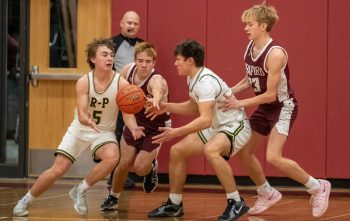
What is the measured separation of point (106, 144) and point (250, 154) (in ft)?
4.15

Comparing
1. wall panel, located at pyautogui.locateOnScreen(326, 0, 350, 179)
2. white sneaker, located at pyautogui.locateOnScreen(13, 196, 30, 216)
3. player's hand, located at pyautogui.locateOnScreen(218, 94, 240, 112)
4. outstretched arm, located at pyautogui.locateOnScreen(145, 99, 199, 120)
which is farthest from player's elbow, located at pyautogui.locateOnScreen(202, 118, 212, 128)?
wall panel, located at pyautogui.locateOnScreen(326, 0, 350, 179)

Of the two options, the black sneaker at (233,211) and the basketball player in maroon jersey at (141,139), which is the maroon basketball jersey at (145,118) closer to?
the basketball player in maroon jersey at (141,139)

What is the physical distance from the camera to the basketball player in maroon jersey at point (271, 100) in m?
6.90

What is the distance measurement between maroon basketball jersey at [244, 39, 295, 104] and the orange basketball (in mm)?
977

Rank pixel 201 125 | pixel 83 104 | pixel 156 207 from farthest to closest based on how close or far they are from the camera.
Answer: pixel 156 207 → pixel 83 104 → pixel 201 125

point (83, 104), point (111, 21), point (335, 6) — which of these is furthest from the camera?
point (111, 21)

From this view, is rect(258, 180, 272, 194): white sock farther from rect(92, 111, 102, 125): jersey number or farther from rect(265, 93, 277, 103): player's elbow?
rect(92, 111, 102, 125): jersey number

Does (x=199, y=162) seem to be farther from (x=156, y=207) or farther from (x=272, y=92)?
(x=272, y=92)

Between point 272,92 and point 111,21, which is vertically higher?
point 111,21

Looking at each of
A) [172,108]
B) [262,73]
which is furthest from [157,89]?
[262,73]

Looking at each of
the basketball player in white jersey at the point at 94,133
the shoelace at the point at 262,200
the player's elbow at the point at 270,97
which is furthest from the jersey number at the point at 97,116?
the shoelace at the point at 262,200

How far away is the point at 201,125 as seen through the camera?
6.64 metres

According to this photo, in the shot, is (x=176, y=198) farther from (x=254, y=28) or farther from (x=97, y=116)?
(x=254, y=28)

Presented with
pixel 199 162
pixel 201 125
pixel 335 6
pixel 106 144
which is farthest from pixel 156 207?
pixel 335 6
